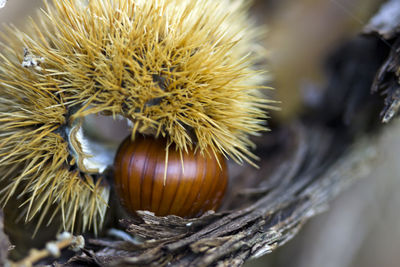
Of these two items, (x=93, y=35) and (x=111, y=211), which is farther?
(x=111, y=211)

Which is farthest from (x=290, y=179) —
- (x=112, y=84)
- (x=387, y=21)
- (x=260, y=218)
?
(x=112, y=84)

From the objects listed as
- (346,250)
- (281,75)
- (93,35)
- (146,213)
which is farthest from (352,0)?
(146,213)

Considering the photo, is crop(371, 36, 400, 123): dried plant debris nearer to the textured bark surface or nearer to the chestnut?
the textured bark surface

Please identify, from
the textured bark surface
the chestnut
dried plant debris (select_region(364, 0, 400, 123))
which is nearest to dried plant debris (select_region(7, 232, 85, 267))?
the textured bark surface

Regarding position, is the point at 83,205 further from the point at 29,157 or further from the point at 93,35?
the point at 93,35

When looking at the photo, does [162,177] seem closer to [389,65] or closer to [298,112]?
[389,65]

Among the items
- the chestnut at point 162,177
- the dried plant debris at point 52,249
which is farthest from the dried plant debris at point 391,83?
the dried plant debris at point 52,249

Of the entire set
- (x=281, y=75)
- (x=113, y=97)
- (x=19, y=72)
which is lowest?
(x=19, y=72)

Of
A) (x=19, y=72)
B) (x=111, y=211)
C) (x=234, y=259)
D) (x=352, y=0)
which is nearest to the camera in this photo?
(x=234, y=259)
